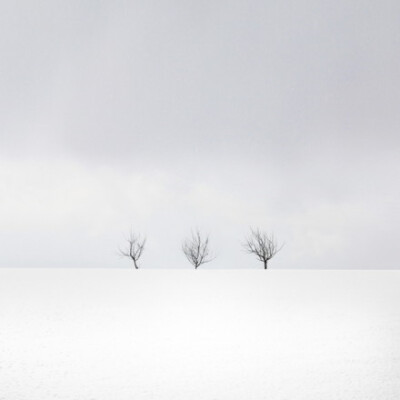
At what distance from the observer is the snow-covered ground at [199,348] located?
712cm

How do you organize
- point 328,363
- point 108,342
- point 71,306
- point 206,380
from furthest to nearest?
point 71,306 < point 108,342 < point 328,363 < point 206,380

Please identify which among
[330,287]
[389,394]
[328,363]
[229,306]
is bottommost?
[389,394]

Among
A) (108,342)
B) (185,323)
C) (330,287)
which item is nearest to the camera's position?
(108,342)

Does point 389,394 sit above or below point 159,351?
below

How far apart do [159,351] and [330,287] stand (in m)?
15.5

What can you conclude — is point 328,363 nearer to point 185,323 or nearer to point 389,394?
point 389,394

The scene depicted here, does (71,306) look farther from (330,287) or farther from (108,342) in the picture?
(330,287)

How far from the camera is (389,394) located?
683 centimetres

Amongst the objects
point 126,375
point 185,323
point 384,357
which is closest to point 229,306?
point 185,323

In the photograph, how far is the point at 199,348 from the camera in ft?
32.6

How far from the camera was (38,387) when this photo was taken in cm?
713

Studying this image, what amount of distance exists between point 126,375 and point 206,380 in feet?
3.65

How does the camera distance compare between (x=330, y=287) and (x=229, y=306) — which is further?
(x=330, y=287)

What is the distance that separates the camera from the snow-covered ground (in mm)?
7121
